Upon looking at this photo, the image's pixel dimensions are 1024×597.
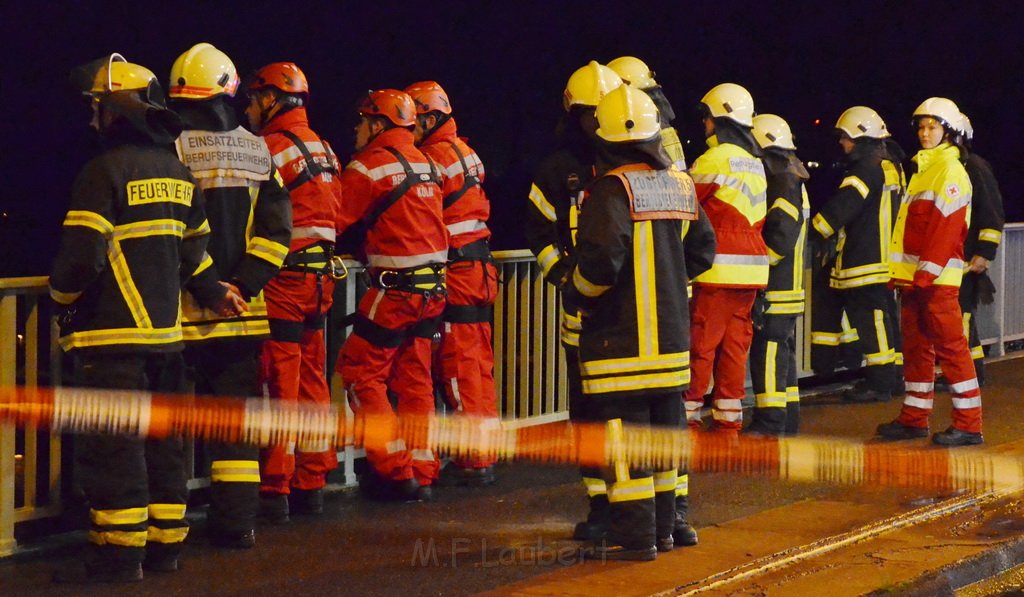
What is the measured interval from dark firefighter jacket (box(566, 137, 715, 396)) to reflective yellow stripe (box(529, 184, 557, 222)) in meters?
0.89

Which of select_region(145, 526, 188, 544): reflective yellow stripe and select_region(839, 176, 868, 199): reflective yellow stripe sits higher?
select_region(839, 176, 868, 199): reflective yellow stripe

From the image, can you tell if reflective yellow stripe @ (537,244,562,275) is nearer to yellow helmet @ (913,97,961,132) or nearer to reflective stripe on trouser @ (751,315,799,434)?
reflective stripe on trouser @ (751,315,799,434)

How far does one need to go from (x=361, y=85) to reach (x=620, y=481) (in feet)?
46.6

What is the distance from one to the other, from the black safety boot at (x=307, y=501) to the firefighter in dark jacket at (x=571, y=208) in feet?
4.52

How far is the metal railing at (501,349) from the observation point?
258 inches

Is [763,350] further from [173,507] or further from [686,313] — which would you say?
[173,507]

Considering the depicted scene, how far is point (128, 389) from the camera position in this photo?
19.9 ft

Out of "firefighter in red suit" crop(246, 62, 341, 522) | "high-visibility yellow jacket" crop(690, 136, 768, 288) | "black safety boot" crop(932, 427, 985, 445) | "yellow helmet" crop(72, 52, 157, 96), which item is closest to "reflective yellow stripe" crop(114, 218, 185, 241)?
"yellow helmet" crop(72, 52, 157, 96)

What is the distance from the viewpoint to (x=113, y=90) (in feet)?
20.0

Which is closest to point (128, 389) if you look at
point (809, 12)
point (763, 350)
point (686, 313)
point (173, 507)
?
point (173, 507)

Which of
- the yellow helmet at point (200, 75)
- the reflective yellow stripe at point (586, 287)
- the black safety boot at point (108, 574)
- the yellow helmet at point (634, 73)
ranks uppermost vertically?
the yellow helmet at point (634, 73)

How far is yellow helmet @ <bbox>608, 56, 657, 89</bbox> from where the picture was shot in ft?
26.7

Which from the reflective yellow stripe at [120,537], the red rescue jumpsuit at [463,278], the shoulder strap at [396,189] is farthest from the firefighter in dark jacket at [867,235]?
the reflective yellow stripe at [120,537]

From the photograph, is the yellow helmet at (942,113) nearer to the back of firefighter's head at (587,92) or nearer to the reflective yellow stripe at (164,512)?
the back of firefighter's head at (587,92)
